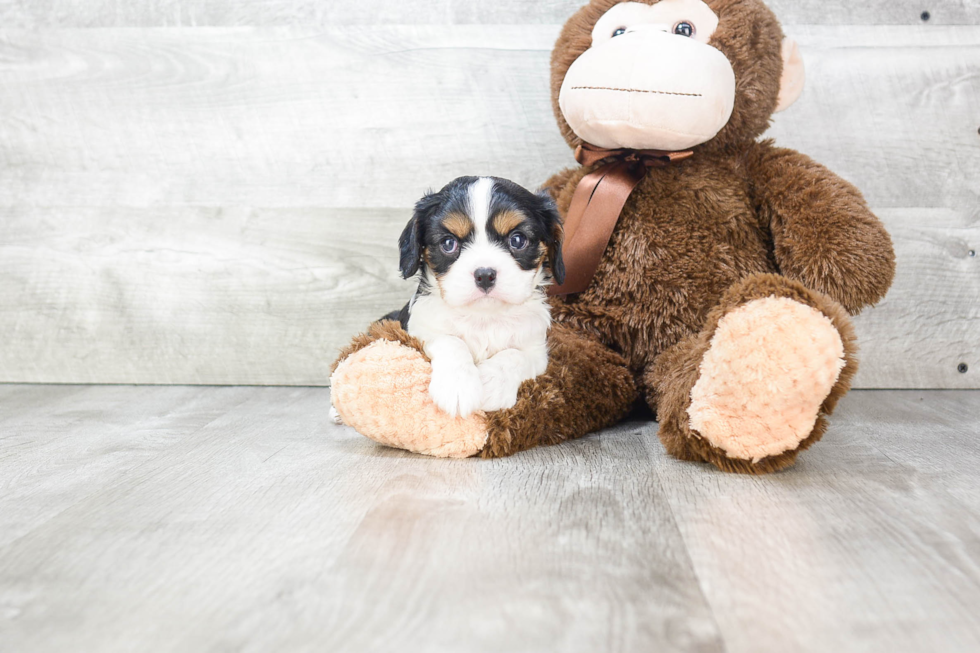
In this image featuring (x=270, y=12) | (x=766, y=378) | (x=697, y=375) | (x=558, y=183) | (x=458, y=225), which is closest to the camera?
(x=766, y=378)

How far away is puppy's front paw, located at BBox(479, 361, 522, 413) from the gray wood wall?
891 mm

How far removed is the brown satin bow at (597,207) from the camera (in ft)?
6.14

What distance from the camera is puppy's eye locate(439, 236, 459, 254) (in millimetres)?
1621

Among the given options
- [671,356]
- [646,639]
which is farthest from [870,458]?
[646,639]

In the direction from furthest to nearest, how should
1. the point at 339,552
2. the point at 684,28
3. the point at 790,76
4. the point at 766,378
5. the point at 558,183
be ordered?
1. the point at 558,183
2. the point at 790,76
3. the point at 684,28
4. the point at 766,378
5. the point at 339,552

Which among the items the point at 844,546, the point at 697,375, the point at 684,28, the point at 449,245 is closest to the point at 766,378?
the point at 697,375

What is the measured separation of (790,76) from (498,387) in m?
1.08

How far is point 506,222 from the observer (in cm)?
160

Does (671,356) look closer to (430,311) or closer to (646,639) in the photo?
(430,311)

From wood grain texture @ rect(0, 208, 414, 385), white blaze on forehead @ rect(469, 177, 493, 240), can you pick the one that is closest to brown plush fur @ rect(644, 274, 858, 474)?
white blaze on forehead @ rect(469, 177, 493, 240)

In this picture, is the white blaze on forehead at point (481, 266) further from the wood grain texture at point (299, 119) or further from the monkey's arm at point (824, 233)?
the wood grain texture at point (299, 119)

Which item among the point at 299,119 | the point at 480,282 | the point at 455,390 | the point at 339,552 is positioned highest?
the point at 299,119

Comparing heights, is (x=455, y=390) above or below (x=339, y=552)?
above

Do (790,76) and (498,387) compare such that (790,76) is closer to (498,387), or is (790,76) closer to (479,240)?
(479,240)
